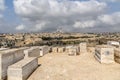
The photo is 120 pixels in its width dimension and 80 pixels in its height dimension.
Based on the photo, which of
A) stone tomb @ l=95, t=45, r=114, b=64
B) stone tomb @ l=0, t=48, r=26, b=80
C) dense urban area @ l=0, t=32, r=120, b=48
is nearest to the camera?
stone tomb @ l=0, t=48, r=26, b=80

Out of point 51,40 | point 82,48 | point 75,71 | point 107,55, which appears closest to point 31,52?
point 75,71

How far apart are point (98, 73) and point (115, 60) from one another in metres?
4.07

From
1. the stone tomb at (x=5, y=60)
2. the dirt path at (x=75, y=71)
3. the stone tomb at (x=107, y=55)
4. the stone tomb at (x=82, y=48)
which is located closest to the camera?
the stone tomb at (x=5, y=60)

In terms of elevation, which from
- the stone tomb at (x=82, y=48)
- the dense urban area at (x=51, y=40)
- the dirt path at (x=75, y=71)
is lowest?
the dense urban area at (x=51, y=40)

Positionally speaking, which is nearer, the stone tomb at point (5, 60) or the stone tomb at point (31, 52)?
the stone tomb at point (5, 60)

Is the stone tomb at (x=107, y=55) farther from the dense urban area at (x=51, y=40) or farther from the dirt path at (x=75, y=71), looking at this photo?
the dense urban area at (x=51, y=40)

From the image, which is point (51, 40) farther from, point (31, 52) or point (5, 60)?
point (5, 60)

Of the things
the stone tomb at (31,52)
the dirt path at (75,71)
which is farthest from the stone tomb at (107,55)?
the stone tomb at (31,52)

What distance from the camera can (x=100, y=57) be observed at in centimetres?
2020

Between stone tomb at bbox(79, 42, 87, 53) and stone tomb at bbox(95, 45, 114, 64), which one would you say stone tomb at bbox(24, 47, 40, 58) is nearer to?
stone tomb at bbox(79, 42, 87, 53)

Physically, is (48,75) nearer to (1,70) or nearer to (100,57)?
(1,70)

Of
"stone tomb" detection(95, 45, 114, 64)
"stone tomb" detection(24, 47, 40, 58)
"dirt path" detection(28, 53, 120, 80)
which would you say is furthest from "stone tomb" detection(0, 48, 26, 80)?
"stone tomb" detection(95, 45, 114, 64)

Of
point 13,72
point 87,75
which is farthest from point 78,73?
point 13,72

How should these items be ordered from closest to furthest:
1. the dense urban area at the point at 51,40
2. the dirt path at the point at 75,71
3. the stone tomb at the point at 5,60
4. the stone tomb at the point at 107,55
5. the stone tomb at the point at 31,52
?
the stone tomb at the point at 5,60 < the dirt path at the point at 75,71 < the stone tomb at the point at 107,55 < the stone tomb at the point at 31,52 < the dense urban area at the point at 51,40
